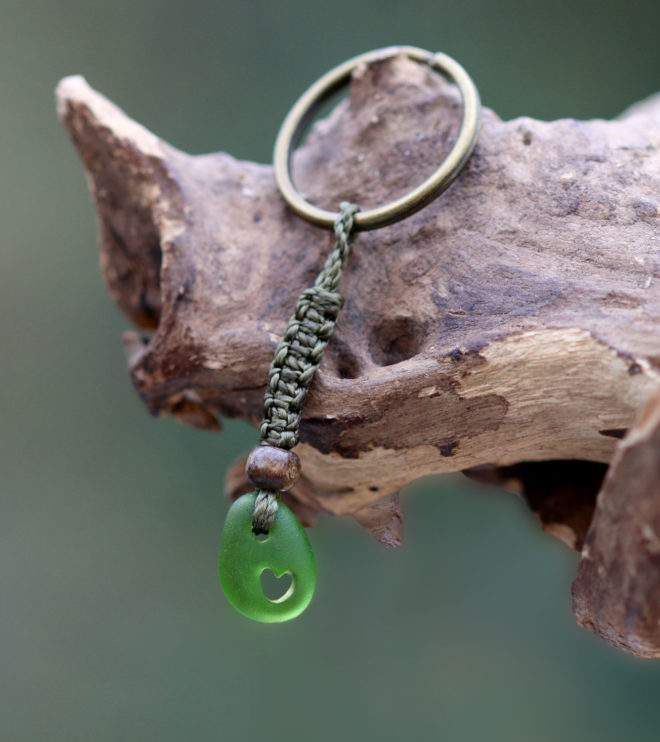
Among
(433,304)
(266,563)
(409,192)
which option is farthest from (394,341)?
(266,563)

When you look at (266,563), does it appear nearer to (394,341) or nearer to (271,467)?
(271,467)

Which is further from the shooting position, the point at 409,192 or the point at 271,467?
the point at 409,192

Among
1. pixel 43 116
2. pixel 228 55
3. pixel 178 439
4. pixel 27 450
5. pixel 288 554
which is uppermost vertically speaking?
pixel 228 55

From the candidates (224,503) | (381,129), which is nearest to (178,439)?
(224,503)

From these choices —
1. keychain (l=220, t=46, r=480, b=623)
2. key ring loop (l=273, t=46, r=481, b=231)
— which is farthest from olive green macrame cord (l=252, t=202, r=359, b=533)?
key ring loop (l=273, t=46, r=481, b=231)

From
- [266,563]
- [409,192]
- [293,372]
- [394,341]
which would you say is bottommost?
[266,563]

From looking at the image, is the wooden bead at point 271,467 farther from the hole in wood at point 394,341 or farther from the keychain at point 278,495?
→ the hole in wood at point 394,341

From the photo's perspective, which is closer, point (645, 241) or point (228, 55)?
point (645, 241)

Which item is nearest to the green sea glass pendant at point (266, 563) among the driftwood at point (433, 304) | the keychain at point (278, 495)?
the keychain at point (278, 495)

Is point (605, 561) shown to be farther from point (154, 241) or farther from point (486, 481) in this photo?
point (154, 241)
